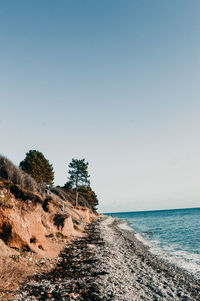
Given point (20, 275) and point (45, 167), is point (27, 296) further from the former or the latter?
point (45, 167)

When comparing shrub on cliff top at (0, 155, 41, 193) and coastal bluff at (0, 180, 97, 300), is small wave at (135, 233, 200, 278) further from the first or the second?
shrub on cliff top at (0, 155, 41, 193)

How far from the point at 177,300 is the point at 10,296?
26.7ft

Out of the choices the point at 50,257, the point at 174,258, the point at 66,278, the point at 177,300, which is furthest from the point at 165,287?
the point at 174,258

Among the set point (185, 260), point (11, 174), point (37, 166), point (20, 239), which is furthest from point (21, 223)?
point (37, 166)

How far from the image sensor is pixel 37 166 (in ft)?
118

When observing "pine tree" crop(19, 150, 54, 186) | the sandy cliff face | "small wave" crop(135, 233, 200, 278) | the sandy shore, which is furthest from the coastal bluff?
"pine tree" crop(19, 150, 54, 186)

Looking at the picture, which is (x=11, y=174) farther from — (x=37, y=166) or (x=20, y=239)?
(x=37, y=166)

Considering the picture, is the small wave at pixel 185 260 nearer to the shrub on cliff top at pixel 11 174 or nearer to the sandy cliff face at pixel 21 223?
the sandy cliff face at pixel 21 223

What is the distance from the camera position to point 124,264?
14367mm

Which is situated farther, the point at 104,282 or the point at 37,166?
the point at 37,166

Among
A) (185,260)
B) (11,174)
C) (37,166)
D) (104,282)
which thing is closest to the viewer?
(104,282)

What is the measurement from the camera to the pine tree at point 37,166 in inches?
1393

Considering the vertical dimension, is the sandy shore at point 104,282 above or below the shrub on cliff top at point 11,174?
below

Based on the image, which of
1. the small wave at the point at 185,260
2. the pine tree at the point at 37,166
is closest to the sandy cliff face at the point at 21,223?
the small wave at the point at 185,260
